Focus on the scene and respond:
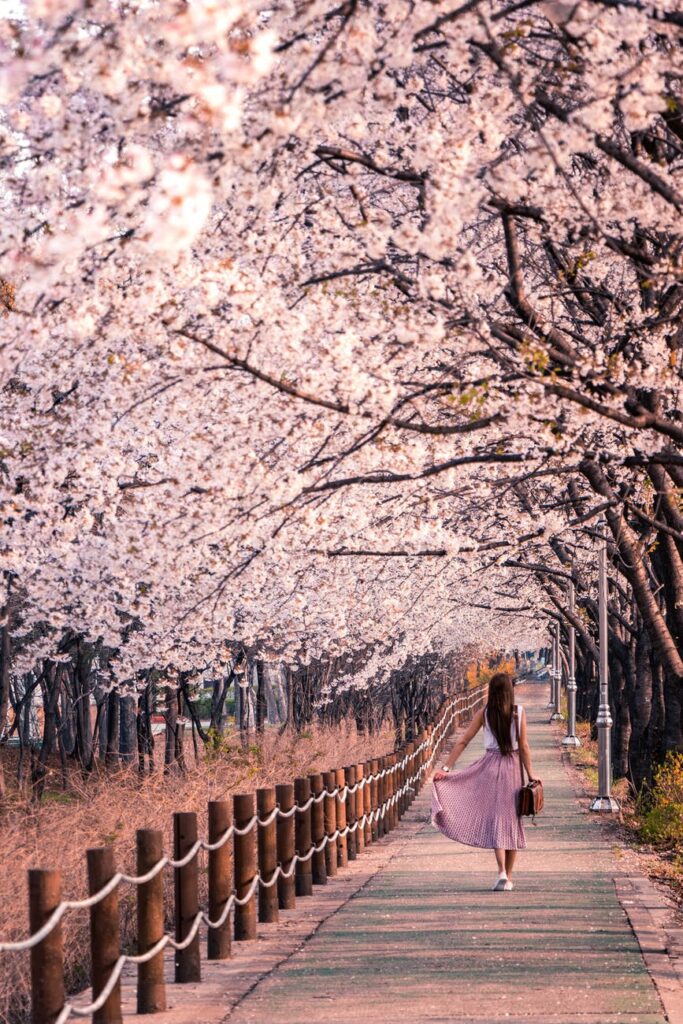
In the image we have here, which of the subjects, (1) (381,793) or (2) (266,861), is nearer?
(2) (266,861)

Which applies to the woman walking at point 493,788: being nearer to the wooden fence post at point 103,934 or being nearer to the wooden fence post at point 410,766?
the wooden fence post at point 103,934

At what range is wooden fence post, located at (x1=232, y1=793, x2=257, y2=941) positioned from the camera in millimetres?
11422

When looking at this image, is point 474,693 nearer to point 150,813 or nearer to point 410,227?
point 150,813

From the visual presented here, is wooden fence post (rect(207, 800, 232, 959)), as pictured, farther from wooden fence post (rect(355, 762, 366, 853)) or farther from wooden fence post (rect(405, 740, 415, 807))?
wooden fence post (rect(405, 740, 415, 807))

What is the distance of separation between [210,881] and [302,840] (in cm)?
372

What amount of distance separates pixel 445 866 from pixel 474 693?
56.1 metres

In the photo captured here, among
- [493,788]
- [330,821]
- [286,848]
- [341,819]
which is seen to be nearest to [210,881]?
[286,848]

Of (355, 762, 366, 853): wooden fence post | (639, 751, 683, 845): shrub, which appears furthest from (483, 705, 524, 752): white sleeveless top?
(355, 762, 366, 853): wooden fence post

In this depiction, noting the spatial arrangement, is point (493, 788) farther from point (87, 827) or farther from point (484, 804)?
point (87, 827)

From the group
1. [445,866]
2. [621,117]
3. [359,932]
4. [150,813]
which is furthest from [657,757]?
[621,117]

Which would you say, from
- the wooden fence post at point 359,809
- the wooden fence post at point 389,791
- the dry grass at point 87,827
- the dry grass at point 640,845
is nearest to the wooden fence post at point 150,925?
the dry grass at point 87,827

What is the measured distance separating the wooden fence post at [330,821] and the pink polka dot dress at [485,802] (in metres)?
2.33

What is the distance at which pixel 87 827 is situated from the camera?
48.2 feet

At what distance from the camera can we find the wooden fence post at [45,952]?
22.4 ft
